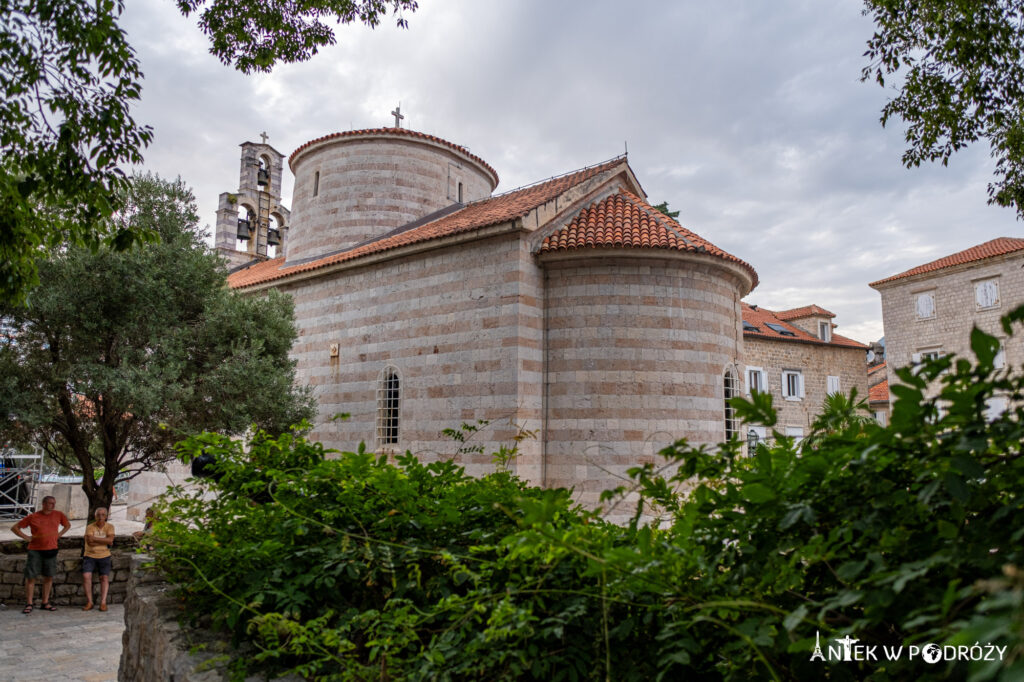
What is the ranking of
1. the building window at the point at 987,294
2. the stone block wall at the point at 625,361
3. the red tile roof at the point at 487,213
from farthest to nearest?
1. the building window at the point at 987,294
2. the red tile roof at the point at 487,213
3. the stone block wall at the point at 625,361

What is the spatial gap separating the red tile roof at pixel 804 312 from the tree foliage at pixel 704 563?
28549 millimetres

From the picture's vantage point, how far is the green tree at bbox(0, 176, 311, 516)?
9047 mm

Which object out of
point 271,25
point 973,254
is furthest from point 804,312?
point 271,25

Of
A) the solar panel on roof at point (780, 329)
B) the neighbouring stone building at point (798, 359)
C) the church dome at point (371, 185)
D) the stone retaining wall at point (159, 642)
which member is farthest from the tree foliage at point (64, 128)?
the solar panel on roof at point (780, 329)

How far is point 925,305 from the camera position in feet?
83.5

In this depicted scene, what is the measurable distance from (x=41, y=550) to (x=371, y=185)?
484 inches

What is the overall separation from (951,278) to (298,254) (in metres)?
24.7

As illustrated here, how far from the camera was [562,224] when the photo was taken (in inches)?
498

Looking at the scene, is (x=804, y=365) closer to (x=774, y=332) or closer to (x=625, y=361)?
(x=774, y=332)

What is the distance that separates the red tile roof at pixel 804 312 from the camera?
92.2 ft

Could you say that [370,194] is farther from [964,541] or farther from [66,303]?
[964,541]

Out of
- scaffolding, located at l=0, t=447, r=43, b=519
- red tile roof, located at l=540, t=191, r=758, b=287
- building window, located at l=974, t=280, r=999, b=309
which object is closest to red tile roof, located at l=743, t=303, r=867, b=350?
building window, located at l=974, t=280, r=999, b=309

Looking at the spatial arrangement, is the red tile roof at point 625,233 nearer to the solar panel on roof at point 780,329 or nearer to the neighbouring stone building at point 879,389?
the solar panel on roof at point 780,329

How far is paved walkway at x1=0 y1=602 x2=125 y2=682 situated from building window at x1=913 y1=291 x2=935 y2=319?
1121 inches
